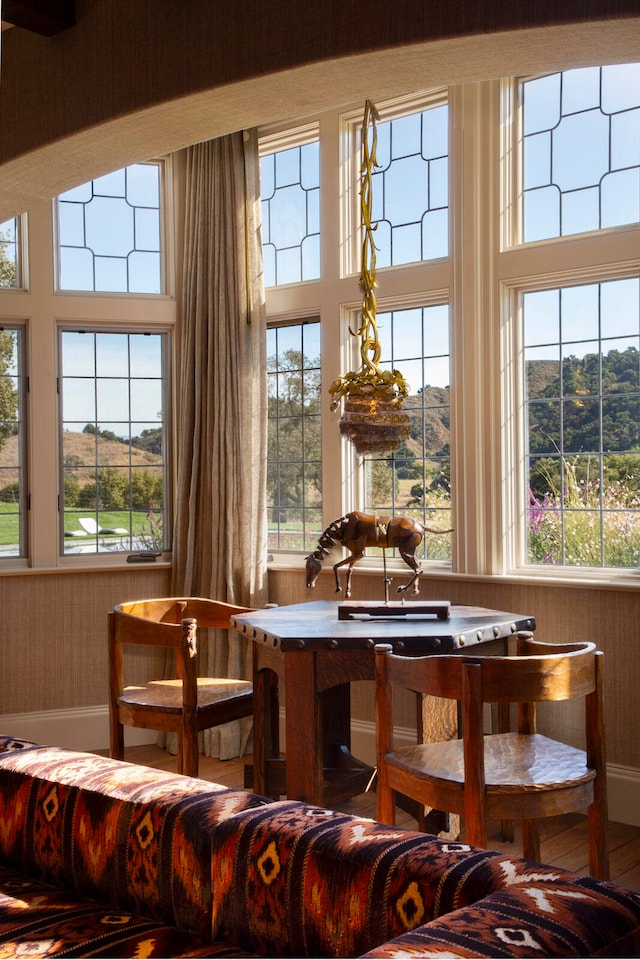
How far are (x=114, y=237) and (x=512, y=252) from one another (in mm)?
2318

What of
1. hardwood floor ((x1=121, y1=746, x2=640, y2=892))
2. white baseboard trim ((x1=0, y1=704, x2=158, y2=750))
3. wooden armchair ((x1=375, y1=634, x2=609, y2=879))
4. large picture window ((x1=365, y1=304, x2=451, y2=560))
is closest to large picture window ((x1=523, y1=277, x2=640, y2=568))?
large picture window ((x1=365, y1=304, x2=451, y2=560))

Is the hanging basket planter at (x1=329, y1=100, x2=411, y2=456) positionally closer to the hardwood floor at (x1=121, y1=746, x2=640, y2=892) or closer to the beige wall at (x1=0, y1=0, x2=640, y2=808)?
the beige wall at (x1=0, y1=0, x2=640, y2=808)

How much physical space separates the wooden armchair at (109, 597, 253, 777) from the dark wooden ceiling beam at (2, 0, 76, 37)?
6.95 feet

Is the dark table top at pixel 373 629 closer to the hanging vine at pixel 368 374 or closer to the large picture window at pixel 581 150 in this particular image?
the hanging vine at pixel 368 374

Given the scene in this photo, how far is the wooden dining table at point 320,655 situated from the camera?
10.7 ft

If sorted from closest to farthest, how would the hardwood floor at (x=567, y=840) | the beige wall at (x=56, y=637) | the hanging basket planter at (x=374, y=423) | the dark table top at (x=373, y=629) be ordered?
the dark table top at (x=373, y=629)
the hardwood floor at (x=567, y=840)
the hanging basket planter at (x=374, y=423)
the beige wall at (x=56, y=637)

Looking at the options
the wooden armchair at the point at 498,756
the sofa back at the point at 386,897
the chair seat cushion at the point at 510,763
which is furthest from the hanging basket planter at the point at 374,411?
the sofa back at the point at 386,897

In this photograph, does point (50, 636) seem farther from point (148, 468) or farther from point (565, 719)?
point (565, 719)

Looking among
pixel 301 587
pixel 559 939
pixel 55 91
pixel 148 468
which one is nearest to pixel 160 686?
pixel 301 587

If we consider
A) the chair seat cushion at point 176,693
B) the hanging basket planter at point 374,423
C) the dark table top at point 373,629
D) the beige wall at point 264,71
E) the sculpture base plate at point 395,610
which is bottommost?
the chair seat cushion at point 176,693

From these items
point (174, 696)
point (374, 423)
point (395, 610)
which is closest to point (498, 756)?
point (395, 610)

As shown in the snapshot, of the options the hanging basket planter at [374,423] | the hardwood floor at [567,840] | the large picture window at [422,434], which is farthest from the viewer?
the large picture window at [422,434]

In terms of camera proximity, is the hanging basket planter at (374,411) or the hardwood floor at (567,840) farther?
the hanging basket planter at (374,411)

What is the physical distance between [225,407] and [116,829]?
3407 mm
